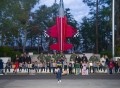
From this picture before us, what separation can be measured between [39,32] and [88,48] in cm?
1151

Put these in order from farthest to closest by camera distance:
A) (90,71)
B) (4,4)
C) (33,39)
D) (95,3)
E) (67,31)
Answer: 1. (33,39)
2. (95,3)
3. (67,31)
4. (4,4)
5. (90,71)

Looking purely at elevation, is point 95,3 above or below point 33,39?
above

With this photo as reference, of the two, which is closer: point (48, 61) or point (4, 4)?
point (48, 61)

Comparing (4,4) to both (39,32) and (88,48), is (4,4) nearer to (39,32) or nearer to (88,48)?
(39,32)

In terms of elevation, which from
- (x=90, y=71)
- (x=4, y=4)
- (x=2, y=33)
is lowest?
(x=90, y=71)

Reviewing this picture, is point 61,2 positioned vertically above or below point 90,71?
above

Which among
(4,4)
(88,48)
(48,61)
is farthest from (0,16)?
(88,48)

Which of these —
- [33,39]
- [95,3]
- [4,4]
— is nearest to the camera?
[4,4]

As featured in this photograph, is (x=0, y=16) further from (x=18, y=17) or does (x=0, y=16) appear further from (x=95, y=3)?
(x=95, y=3)

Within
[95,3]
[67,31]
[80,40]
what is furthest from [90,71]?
[80,40]

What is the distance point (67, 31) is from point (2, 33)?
31.2ft

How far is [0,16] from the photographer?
52.8 meters

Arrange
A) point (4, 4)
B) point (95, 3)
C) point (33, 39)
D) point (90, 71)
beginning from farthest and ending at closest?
point (33, 39) < point (95, 3) < point (4, 4) < point (90, 71)

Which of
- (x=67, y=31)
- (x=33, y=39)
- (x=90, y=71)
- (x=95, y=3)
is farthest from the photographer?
(x=33, y=39)
